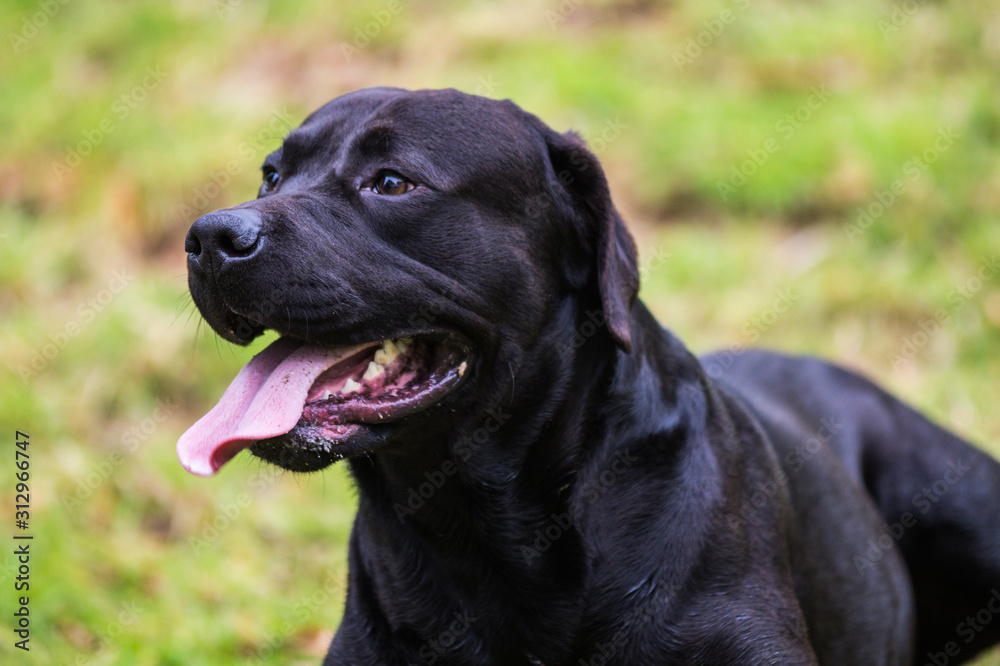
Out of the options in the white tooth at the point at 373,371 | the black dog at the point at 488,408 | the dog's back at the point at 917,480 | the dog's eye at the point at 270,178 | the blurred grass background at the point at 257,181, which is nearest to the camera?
the black dog at the point at 488,408

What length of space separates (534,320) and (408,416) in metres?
0.45

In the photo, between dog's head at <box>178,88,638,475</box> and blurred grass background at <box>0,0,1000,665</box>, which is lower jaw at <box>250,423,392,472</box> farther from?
blurred grass background at <box>0,0,1000,665</box>

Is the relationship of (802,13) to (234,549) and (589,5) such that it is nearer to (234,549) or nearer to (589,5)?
(589,5)

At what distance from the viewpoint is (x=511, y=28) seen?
859cm

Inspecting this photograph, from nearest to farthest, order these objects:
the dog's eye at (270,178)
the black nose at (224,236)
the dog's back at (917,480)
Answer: the black nose at (224,236), the dog's eye at (270,178), the dog's back at (917,480)

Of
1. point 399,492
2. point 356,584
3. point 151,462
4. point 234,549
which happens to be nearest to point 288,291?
point 399,492

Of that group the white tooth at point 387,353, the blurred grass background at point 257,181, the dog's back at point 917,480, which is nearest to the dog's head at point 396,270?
the white tooth at point 387,353

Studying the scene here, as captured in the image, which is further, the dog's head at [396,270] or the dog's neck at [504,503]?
the dog's neck at [504,503]

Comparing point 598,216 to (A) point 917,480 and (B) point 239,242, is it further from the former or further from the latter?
(A) point 917,480

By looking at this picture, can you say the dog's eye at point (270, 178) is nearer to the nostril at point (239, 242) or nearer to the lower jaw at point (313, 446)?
the nostril at point (239, 242)

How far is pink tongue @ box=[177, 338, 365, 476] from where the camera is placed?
260 centimetres

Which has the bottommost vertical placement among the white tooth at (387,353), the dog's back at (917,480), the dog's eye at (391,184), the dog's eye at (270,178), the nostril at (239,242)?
the dog's back at (917,480)

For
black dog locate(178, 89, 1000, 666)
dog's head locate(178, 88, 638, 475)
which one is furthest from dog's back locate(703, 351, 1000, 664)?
dog's head locate(178, 88, 638, 475)

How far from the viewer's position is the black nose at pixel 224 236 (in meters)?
2.57
